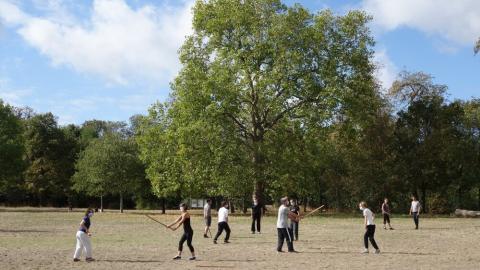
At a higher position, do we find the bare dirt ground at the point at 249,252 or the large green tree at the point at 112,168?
the large green tree at the point at 112,168

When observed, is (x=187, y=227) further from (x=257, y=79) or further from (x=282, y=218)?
(x=257, y=79)

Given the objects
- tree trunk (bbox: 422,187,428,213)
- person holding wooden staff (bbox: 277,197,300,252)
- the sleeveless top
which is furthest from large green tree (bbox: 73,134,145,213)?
the sleeveless top

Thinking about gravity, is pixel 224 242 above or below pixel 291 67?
below

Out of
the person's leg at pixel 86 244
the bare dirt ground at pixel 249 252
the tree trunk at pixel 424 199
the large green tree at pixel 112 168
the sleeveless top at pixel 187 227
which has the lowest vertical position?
the bare dirt ground at pixel 249 252

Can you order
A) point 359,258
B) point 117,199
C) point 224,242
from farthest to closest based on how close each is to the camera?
point 117,199 → point 224,242 → point 359,258

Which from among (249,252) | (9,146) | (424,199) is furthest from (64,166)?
(249,252)

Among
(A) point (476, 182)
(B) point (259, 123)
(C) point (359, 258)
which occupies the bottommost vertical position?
(C) point (359, 258)

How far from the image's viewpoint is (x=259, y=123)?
4844 centimetres

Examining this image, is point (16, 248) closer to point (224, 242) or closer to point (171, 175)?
point (224, 242)

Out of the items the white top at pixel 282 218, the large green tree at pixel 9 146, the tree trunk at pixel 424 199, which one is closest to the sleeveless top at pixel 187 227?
the white top at pixel 282 218

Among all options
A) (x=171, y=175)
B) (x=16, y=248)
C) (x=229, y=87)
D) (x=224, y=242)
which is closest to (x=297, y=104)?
(x=229, y=87)

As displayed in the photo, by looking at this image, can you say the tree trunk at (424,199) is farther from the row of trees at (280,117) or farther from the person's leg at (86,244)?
the person's leg at (86,244)

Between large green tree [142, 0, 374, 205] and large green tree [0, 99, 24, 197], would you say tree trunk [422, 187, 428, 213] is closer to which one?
large green tree [142, 0, 374, 205]

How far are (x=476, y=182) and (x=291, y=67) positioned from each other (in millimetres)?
27879
